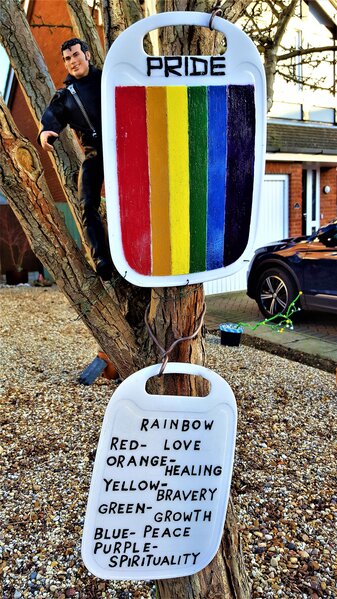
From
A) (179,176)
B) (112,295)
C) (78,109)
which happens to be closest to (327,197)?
(112,295)

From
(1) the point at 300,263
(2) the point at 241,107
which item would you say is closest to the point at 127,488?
(2) the point at 241,107

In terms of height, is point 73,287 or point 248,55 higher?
point 248,55

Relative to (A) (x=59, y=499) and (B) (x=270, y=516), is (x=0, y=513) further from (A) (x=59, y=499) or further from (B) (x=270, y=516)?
(B) (x=270, y=516)

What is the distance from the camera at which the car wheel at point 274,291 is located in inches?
305

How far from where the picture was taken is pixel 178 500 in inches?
56.1

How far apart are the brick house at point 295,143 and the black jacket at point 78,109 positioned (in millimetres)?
9425

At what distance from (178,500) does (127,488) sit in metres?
0.16

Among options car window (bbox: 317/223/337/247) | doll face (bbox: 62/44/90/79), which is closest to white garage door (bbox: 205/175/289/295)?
car window (bbox: 317/223/337/247)

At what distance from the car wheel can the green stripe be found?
662cm

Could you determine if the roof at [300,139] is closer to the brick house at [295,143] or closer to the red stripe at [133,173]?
the brick house at [295,143]

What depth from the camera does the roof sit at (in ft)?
35.2

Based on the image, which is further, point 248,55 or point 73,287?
point 73,287

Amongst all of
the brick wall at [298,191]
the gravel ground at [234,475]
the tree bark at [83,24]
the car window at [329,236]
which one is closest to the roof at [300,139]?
the brick wall at [298,191]

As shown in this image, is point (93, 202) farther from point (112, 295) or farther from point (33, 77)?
point (33, 77)
